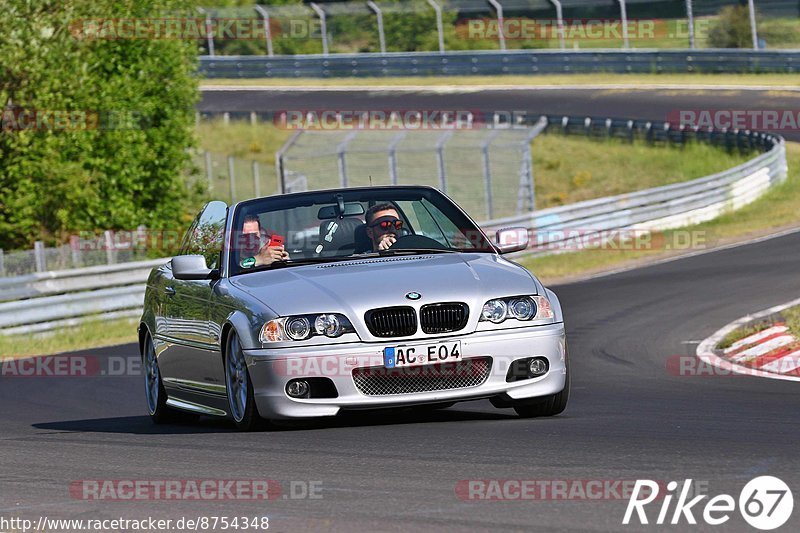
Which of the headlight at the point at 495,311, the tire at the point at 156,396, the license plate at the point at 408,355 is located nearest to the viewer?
the license plate at the point at 408,355

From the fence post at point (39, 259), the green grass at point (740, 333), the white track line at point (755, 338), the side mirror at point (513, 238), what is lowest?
the fence post at point (39, 259)

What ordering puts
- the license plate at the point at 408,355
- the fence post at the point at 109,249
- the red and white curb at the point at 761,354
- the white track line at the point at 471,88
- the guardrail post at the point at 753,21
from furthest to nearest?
1. the guardrail post at the point at 753,21
2. the white track line at the point at 471,88
3. the fence post at the point at 109,249
4. the red and white curb at the point at 761,354
5. the license plate at the point at 408,355

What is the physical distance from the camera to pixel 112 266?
70.7ft

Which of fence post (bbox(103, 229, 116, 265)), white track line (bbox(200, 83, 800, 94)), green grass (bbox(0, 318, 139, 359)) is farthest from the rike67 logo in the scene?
white track line (bbox(200, 83, 800, 94))

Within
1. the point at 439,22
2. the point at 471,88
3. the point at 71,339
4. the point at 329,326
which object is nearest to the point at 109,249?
the point at 71,339

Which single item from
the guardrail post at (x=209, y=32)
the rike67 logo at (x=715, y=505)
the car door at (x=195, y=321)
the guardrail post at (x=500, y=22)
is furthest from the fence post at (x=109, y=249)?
the guardrail post at (x=209, y=32)

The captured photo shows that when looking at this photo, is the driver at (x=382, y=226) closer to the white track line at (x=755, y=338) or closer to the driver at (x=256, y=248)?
the driver at (x=256, y=248)

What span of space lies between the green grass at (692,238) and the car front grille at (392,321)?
50.7ft

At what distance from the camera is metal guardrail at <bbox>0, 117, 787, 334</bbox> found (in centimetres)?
2055

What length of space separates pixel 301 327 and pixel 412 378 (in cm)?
67

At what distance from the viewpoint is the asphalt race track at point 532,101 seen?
4422cm

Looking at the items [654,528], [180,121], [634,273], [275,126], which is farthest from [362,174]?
[654,528]

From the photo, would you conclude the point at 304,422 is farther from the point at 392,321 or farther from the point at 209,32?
the point at 209,32

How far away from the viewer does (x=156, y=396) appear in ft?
35.1
